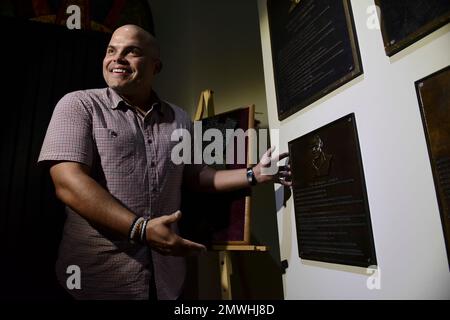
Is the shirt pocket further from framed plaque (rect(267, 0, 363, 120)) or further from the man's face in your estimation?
framed plaque (rect(267, 0, 363, 120))

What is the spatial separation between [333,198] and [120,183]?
0.78 m

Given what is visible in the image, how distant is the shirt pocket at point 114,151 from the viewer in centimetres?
113

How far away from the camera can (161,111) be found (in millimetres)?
1355

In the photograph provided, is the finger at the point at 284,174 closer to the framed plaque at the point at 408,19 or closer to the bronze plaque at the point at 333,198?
the bronze plaque at the point at 333,198

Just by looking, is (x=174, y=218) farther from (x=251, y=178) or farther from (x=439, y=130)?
(x=439, y=130)

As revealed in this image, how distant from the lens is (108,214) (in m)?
0.98

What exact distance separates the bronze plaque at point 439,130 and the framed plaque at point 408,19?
121 millimetres

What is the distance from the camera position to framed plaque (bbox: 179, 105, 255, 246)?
1.31 meters

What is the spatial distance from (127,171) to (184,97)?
1.25 metres

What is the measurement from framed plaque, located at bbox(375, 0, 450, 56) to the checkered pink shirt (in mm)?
881
